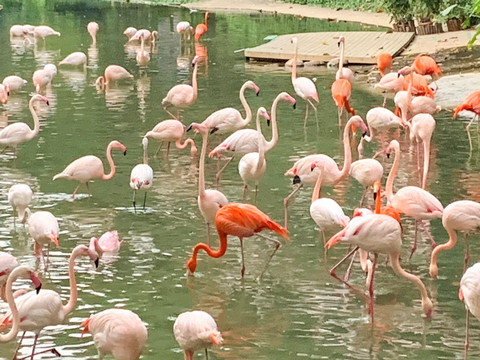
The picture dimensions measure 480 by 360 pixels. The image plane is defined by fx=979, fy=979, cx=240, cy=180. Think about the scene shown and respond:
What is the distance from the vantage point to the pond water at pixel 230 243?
5934mm

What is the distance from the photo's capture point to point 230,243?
7734mm

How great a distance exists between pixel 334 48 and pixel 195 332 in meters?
12.5

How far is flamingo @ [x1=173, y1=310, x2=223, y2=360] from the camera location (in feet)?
16.7

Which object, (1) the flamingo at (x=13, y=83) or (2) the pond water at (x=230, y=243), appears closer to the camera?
(2) the pond water at (x=230, y=243)

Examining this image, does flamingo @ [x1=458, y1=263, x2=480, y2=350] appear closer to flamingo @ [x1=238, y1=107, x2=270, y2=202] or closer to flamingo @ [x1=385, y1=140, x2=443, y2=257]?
flamingo @ [x1=385, y1=140, x2=443, y2=257]

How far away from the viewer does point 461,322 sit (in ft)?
20.0

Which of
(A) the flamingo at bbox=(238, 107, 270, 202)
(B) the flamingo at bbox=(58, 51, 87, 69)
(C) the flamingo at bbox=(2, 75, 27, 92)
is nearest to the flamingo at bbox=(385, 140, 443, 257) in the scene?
(A) the flamingo at bbox=(238, 107, 270, 202)

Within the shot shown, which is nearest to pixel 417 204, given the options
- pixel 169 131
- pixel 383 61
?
pixel 169 131

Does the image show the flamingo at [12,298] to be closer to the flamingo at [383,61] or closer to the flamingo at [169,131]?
the flamingo at [169,131]

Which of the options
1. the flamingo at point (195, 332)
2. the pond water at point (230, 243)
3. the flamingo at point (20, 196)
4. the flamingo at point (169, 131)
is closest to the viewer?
the flamingo at point (195, 332)

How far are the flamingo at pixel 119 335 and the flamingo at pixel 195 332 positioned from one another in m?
0.22

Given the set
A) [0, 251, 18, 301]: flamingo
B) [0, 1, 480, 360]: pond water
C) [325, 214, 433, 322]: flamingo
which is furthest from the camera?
[0, 251, 18, 301]: flamingo

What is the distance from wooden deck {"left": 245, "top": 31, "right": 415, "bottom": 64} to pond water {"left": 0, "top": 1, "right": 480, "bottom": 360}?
0.99 meters

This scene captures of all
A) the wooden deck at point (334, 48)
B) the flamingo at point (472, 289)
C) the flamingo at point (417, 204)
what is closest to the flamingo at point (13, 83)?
the wooden deck at point (334, 48)
